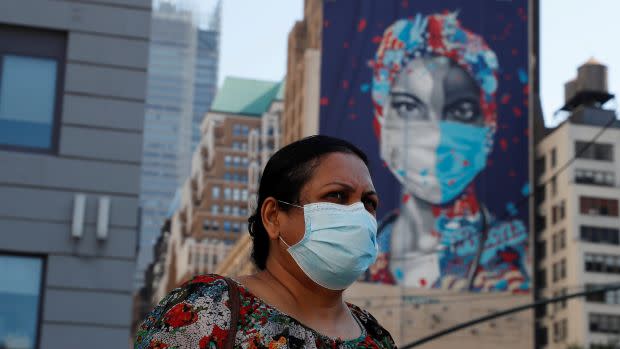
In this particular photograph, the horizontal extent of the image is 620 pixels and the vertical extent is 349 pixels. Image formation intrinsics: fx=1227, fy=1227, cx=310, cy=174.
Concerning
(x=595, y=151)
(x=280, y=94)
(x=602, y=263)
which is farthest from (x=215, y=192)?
(x=602, y=263)

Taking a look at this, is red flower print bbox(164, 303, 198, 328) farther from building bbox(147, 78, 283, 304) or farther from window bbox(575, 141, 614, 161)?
building bbox(147, 78, 283, 304)

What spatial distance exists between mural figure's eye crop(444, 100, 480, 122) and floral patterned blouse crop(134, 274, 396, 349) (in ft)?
257

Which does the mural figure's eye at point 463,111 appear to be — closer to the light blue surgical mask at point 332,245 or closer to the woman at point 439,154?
the woman at point 439,154

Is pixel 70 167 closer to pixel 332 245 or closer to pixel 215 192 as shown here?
pixel 332 245

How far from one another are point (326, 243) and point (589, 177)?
88924 mm

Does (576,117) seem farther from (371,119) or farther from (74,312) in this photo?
(74,312)

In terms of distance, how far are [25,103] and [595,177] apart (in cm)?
8091

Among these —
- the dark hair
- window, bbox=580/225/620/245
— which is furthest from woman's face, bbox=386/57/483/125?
the dark hair

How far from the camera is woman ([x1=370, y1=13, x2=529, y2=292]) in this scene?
80.1 meters

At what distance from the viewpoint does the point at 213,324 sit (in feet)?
11.8

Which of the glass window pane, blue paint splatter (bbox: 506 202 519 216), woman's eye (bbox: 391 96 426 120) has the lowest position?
the glass window pane

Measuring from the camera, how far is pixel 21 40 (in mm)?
13344

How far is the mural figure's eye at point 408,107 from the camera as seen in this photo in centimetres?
8056

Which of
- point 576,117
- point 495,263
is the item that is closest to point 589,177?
point 576,117
